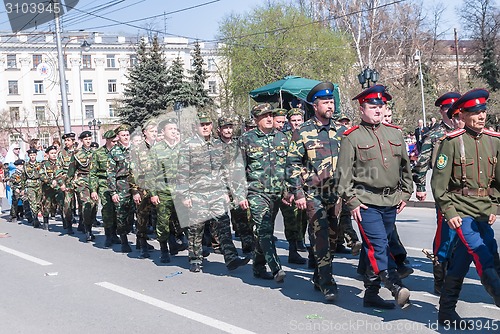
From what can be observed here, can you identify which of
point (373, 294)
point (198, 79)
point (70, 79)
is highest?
point (70, 79)

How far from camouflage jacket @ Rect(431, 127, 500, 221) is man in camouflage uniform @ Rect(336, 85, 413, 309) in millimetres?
689

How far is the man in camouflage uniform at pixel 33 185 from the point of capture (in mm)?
14758

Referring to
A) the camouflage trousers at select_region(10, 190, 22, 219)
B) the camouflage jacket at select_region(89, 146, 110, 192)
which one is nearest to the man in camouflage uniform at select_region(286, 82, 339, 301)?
the camouflage jacket at select_region(89, 146, 110, 192)

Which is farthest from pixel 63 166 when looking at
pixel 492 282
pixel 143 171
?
pixel 492 282

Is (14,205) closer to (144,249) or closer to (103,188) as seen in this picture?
(103,188)

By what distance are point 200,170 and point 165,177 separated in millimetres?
686

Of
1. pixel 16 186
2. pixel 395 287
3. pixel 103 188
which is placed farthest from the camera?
pixel 16 186

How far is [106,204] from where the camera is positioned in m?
10.9

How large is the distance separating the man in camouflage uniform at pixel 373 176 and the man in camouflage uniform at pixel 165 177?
340cm

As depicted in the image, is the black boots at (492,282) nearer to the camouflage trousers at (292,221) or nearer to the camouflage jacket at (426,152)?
the camouflage jacket at (426,152)

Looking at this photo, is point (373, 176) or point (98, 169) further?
point (98, 169)

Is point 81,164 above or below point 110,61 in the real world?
below

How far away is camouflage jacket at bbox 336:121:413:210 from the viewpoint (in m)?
5.83

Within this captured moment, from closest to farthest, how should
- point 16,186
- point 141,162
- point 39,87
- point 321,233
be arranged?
point 321,233 < point 141,162 < point 16,186 < point 39,87
